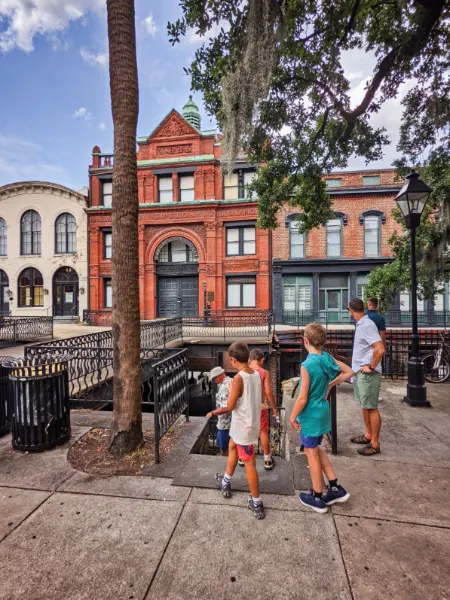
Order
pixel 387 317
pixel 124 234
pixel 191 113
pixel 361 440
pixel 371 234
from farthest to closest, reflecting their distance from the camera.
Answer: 1. pixel 191 113
2. pixel 371 234
3. pixel 387 317
4. pixel 361 440
5. pixel 124 234

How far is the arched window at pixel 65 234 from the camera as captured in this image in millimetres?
23875

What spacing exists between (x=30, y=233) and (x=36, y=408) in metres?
24.6

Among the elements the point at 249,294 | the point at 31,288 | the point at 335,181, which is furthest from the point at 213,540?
the point at 31,288

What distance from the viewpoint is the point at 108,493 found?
3.36m

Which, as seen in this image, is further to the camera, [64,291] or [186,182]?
[64,291]

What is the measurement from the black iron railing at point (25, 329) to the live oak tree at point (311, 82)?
1167 centimetres

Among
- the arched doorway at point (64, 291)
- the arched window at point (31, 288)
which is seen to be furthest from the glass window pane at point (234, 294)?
the arched window at point (31, 288)

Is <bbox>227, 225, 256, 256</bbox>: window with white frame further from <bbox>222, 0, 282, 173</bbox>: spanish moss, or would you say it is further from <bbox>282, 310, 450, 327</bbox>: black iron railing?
<bbox>222, 0, 282, 173</bbox>: spanish moss

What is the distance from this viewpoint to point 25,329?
1502 centimetres

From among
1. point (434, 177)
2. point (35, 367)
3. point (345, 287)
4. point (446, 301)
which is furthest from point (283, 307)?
point (35, 367)

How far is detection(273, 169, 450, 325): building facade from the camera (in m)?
20.5

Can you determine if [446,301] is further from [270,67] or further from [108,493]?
[108,493]

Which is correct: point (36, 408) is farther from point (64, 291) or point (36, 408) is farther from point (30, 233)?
point (30, 233)

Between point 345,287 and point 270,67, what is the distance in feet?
57.0
